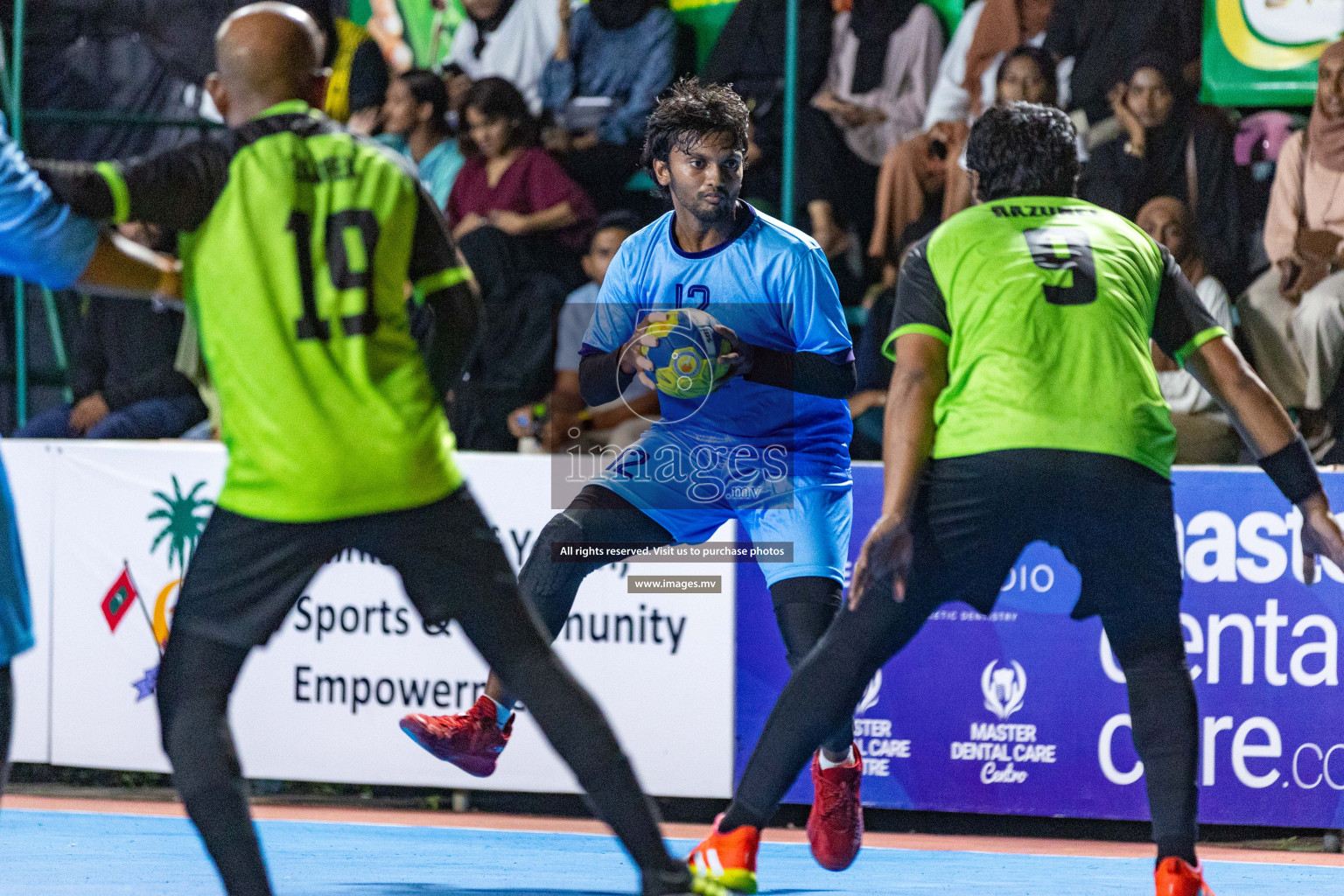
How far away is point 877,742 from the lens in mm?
6355

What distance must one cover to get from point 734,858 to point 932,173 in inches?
181

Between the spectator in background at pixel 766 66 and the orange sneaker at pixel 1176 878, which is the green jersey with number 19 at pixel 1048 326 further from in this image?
the spectator in background at pixel 766 66

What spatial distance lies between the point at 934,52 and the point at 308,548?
19.3 ft

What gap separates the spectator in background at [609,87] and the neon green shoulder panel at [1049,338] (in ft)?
16.0

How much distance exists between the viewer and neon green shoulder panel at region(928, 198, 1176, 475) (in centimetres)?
366

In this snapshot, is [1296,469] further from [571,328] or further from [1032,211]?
[571,328]

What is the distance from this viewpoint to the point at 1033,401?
365 cm

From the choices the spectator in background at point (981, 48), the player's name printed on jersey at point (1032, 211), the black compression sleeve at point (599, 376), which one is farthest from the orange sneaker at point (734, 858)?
the spectator in background at point (981, 48)

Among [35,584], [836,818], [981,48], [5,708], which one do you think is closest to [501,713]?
[836,818]

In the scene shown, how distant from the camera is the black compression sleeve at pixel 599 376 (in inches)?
192

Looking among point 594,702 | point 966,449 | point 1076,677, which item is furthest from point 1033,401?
point 1076,677

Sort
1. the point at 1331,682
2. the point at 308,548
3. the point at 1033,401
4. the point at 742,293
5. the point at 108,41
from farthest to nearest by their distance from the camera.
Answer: the point at 108,41 → the point at 1331,682 → the point at 742,293 → the point at 1033,401 → the point at 308,548

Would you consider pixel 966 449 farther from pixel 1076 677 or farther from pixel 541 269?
pixel 541 269

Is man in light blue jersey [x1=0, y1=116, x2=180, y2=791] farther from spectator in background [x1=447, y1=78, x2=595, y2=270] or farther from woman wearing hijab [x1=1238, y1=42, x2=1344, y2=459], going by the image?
woman wearing hijab [x1=1238, y1=42, x2=1344, y2=459]
